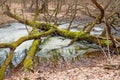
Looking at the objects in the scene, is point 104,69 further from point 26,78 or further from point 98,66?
point 26,78

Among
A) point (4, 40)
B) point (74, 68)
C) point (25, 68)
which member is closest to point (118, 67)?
point (74, 68)

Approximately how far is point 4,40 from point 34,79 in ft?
24.6

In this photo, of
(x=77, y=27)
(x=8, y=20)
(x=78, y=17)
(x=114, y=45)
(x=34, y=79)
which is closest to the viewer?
(x=34, y=79)

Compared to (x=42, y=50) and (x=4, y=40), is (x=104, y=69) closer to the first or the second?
(x=42, y=50)

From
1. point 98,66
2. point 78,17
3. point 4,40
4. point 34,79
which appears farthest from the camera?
point 78,17

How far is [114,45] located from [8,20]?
14.4 m

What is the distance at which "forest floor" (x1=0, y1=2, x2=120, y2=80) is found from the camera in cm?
1116

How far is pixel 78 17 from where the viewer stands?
28.2 m

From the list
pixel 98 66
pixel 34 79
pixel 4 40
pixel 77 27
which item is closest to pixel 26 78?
pixel 34 79

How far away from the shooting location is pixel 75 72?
39.3 ft

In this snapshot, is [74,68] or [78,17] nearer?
[74,68]

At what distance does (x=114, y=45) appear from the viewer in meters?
14.8

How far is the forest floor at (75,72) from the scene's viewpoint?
439 inches

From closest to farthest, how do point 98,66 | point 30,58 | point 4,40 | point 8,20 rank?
point 98,66, point 30,58, point 4,40, point 8,20
